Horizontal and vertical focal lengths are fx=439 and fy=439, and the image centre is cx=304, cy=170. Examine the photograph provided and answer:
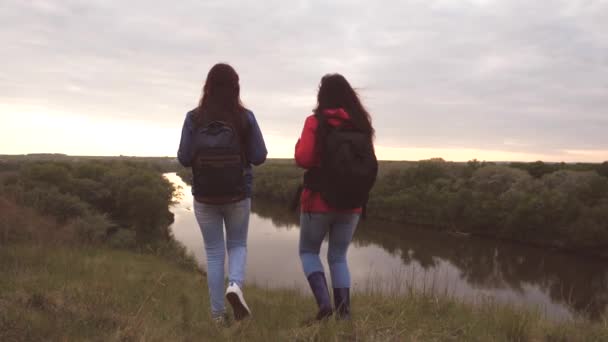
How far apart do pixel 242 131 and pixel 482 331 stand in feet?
6.68

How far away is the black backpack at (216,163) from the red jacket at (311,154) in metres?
0.39

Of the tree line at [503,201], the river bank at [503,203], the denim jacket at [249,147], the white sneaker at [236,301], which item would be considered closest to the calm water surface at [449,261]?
the river bank at [503,203]

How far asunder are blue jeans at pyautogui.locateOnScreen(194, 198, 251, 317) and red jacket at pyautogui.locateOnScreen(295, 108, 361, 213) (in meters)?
0.39

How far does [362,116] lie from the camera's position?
2854 millimetres

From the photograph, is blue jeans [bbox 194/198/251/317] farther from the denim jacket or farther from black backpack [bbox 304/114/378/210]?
black backpack [bbox 304/114/378/210]

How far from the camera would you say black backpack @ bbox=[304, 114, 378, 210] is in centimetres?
266

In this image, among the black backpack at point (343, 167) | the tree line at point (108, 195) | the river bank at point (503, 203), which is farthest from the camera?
the river bank at point (503, 203)

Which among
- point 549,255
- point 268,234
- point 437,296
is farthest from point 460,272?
point 437,296

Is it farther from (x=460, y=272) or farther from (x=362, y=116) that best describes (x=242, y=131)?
(x=460, y=272)

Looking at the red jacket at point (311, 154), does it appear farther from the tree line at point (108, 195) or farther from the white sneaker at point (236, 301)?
the tree line at point (108, 195)

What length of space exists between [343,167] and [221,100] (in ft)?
2.88

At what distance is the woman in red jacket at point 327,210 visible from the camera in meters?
2.73

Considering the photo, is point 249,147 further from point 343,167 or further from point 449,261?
point 449,261

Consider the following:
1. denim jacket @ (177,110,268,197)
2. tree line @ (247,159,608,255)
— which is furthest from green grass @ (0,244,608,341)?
tree line @ (247,159,608,255)
